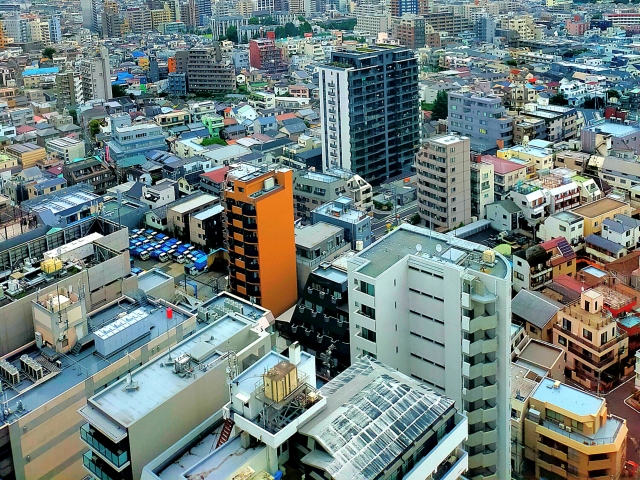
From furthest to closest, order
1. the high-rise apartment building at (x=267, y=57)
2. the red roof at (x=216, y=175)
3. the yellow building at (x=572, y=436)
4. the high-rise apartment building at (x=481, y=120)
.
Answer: the high-rise apartment building at (x=267, y=57), the high-rise apartment building at (x=481, y=120), the red roof at (x=216, y=175), the yellow building at (x=572, y=436)

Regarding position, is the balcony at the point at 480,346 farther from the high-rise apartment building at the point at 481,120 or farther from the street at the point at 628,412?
the high-rise apartment building at the point at 481,120

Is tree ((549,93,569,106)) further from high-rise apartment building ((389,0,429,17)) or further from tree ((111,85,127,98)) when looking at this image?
high-rise apartment building ((389,0,429,17))

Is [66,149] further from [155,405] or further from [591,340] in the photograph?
[155,405]

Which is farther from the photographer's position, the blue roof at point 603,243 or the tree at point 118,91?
the tree at point 118,91

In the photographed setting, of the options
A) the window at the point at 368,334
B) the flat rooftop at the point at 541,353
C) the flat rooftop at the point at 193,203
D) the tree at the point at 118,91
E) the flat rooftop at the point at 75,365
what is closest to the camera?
the flat rooftop at the point at 75,365

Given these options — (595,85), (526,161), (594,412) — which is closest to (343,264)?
(594,412)

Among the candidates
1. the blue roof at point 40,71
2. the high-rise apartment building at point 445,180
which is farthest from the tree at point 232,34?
the high-rise apartment building at point 445,180
